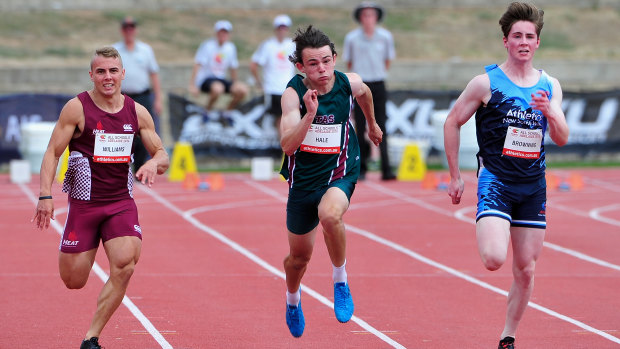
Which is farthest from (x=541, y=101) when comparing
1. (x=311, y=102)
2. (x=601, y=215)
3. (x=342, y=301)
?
(x=601, y=215)

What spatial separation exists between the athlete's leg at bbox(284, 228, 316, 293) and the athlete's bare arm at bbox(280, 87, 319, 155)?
611mm

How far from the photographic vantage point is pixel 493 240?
6.08 m

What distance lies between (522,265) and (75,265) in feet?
8.74

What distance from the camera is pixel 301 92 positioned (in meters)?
6.62

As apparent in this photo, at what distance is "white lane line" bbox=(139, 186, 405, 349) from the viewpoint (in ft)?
23.7

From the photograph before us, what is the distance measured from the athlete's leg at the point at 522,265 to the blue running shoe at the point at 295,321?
1301mm

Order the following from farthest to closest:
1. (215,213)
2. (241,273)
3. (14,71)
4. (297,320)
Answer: (14,71)
(215,213)
(241,273)
(297,320)

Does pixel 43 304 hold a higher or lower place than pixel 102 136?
lower

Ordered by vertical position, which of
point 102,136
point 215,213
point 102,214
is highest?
point 102,136

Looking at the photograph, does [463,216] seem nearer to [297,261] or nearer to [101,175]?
[297,261]

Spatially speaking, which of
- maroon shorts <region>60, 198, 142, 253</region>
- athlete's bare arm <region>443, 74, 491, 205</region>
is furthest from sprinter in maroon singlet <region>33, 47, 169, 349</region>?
athlete's bare arm <region>443, 74, 491, 205</region>

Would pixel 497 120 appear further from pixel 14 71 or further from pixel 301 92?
pixel 14 71

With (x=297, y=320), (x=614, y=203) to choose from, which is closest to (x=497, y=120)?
(x=297, y=320)

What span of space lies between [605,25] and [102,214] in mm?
31605
